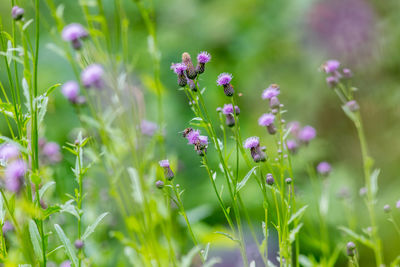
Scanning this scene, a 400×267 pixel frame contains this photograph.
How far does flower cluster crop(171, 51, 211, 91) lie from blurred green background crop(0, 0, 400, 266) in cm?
114

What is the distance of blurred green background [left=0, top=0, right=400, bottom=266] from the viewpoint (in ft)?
7.48

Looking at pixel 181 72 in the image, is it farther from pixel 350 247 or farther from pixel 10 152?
pixel 350 247

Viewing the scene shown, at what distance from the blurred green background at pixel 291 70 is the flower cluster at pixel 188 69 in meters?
1.14

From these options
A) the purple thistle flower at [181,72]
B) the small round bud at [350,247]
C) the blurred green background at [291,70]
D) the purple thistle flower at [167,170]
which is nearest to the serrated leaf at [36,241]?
the purple thistle flower at [167,170]

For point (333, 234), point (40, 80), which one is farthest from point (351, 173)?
point (40, 80)

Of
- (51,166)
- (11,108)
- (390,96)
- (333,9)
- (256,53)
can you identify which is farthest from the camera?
(256,53)

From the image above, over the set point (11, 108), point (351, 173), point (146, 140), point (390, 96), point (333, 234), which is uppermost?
point (11, 108)

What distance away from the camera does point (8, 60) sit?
893 mm

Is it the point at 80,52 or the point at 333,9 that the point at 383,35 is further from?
the point at 80,52

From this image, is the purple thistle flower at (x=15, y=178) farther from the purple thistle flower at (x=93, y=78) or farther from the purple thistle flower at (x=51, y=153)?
the purple thistle flower at (x=51, y=153)

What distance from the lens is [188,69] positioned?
0.87 m

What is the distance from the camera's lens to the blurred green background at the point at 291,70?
228 centimetres

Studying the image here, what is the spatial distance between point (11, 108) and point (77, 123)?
1802 millimetres

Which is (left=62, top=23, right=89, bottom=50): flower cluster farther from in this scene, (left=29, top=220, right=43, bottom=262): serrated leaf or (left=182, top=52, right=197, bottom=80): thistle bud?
(left=29, top=220, right=43, bottom=262): serrated leaf
